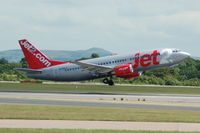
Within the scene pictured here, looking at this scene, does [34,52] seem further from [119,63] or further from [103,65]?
[119,63]

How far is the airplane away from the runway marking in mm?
33413

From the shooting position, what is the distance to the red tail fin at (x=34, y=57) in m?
63.2

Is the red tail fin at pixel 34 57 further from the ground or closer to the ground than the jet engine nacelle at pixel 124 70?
further from the ground

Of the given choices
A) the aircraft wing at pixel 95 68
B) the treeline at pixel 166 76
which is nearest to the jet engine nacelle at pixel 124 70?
the aircraft wing at pixel 95 68

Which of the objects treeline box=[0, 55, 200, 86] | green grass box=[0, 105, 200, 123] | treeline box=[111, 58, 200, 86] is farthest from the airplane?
green grass box=[0, 105, 200, 123]

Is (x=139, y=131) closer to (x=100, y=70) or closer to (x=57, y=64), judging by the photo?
(x=100, y=70)

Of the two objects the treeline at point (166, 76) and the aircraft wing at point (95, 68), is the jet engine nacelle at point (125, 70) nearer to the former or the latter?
the aircraft wing at point (95, 68)

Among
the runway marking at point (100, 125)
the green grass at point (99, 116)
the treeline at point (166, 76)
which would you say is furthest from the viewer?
the treeline at point (166, 76)

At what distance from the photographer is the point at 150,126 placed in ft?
75.4

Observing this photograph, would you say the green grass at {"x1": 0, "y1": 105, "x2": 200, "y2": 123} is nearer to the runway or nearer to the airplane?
the runway

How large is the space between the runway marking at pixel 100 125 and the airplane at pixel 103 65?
33.4 metres

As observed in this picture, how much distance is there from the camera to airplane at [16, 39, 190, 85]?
5762 cm

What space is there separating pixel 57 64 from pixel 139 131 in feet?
143

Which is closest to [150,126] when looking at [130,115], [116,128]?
[116,128]
